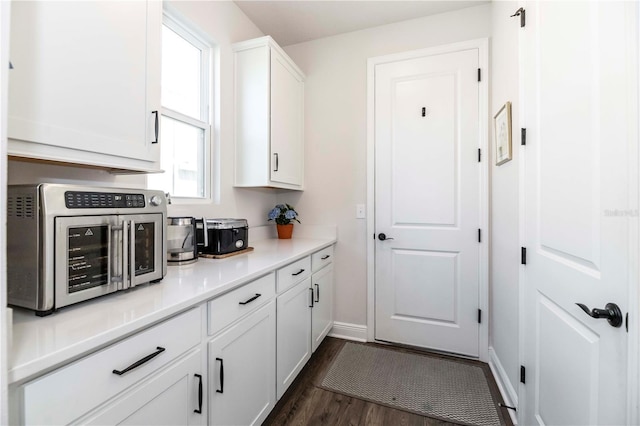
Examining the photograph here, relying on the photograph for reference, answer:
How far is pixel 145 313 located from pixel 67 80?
78cm

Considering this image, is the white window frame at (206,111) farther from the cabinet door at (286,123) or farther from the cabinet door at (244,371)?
the cabinet door at (244,371)

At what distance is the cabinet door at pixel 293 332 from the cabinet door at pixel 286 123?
2.93ft

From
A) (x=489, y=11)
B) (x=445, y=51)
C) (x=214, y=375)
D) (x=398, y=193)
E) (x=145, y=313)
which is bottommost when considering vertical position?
(x=214, y=375)

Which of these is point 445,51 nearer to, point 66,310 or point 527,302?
point 527,302

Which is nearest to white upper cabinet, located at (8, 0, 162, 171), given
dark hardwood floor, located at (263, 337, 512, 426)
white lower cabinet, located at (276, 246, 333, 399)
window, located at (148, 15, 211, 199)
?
window, located at (148, 15, 211, 199)

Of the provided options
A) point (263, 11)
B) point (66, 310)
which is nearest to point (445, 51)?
point (263, 11)

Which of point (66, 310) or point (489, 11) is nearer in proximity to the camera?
point (66, 310)

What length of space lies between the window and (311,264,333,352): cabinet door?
3.47ft

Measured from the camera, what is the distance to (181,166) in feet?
6.12

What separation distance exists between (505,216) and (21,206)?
7.45 feet

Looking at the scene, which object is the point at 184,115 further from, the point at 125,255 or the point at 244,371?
the point at 244,371

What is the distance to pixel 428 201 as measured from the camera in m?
2.37

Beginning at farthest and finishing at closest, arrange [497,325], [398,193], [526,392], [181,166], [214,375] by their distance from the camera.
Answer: [398,193] → [497,325] → [181,166] → [526,392] → [214,375]

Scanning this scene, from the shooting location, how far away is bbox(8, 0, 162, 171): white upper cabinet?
81 centimetres
